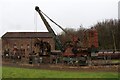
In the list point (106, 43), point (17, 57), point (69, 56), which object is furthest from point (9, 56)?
point (106, 43)

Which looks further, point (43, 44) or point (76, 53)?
point (43, 44)

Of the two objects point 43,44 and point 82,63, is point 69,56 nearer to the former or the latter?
point 82,63

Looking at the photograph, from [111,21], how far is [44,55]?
49.2 metres

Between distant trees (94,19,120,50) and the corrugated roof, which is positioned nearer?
distant trees (94,19,120,50)

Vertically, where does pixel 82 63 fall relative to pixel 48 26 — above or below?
below

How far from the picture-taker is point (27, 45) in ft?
269

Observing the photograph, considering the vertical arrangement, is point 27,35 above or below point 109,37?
above

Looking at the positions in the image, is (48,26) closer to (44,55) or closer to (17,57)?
(44,55)

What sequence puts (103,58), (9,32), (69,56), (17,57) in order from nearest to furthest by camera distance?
(69,56)
(103,58)
(17,57)
(9,32)

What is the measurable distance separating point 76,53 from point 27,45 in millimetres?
45783

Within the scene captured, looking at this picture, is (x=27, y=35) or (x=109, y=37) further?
(x=27, y=35)

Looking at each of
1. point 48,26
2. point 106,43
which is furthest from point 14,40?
point 48,26

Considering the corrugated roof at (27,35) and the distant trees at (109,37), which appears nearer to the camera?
the distant trees at (109,37)

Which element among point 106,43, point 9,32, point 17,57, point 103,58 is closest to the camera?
point 103,58
